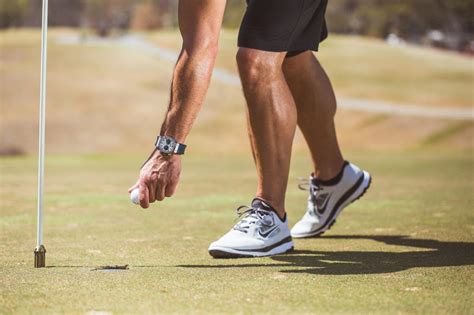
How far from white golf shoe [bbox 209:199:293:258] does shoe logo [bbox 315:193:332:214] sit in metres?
0.61

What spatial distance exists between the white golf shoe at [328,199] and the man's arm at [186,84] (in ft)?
4.02

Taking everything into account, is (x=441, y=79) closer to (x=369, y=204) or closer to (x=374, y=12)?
(x=374, y=12)

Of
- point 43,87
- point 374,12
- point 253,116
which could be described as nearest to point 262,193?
point 253,116

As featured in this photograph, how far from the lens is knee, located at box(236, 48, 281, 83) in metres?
3.65

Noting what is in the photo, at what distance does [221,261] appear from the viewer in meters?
3.36

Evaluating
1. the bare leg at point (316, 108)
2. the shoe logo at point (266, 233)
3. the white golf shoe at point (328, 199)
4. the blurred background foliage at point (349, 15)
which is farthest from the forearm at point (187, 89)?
the blurred background foliage at point (349, 15)

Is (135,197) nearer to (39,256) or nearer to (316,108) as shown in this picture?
(39,256)

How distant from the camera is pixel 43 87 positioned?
3.11m

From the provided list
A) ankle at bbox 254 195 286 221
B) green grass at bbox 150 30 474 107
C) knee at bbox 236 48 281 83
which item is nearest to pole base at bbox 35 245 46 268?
ankle at bbox 254 195 286 221

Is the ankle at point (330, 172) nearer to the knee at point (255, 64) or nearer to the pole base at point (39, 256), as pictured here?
the knee at point (255, 64)

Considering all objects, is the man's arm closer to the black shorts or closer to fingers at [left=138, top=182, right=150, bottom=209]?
fingers at [left=138, top=182, right=150, bottom=209]

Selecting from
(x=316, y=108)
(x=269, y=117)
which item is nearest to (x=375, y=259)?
(x=269, y=117)

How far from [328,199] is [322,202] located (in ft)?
0.11

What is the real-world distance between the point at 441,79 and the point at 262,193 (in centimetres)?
3405
